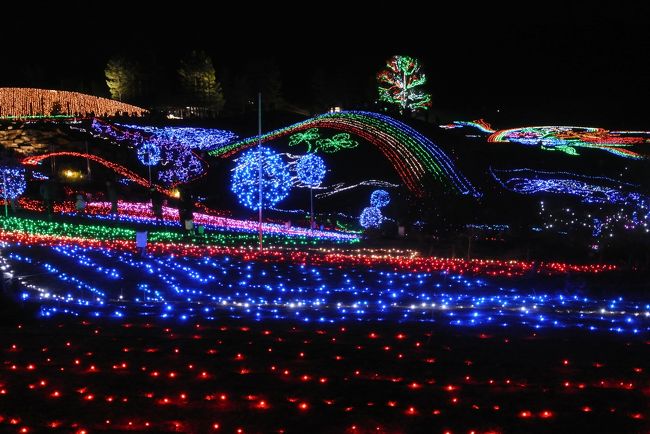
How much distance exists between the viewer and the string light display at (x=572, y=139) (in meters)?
33.1

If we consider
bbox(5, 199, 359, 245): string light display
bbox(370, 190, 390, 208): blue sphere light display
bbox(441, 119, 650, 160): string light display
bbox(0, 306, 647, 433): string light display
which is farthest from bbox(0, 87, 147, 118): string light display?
bbox(0, 306, 647, 433): string light display

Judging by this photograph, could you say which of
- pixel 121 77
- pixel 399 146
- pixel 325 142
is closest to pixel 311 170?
pixel 399 146

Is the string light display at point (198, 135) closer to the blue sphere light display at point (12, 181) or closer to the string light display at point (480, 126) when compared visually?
the blue sphere light display at point (12, 181)

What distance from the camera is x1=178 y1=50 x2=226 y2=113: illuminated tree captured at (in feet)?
168

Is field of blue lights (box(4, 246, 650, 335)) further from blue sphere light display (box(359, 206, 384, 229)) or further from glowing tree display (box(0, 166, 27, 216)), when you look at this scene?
glowing tree display (box(0, 166, 27, 216))

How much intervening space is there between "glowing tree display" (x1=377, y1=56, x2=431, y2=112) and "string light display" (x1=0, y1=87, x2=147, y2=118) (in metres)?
16.2

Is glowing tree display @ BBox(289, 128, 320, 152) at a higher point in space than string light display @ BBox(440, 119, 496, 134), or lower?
lower

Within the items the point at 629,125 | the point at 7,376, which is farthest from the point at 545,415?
the point at 629,125

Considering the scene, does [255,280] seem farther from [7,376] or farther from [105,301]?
[7,376]

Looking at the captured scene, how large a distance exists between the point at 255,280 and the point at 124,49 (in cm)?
5261

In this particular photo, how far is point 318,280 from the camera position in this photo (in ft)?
42.6

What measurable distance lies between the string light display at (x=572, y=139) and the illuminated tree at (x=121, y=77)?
93.5 feet

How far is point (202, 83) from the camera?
51188mm

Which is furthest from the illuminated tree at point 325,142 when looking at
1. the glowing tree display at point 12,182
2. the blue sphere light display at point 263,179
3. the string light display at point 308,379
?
the string light display at point 308,379
